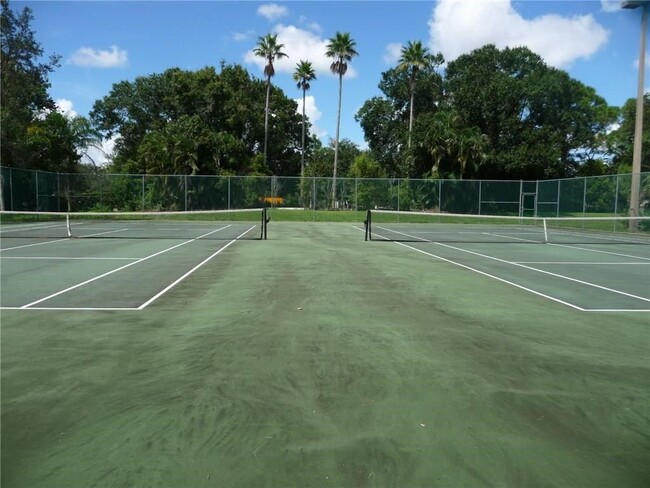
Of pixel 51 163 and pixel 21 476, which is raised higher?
pixel 51 163

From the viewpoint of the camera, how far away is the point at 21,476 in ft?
10.1

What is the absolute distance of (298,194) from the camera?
38750 mm

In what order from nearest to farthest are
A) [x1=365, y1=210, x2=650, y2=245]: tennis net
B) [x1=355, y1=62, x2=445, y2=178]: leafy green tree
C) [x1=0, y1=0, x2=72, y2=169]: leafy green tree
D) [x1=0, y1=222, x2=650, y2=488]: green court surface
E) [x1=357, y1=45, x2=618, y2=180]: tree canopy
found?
[x1=0, y1=222, x2=650, y2=488]: green court surface < [x1=365, y1=210, x2=650, y2=245]: tennis net < [x1=0, y1=0, x2=72, y2=169]: leafy green tree < [x1=357, y1=45, x2=618, y2=180]: tree canopy < [x1=355, y1=62, x2=445, y2=178]: leafy green tree

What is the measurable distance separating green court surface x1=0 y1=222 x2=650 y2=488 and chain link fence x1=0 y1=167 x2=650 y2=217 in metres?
28.8

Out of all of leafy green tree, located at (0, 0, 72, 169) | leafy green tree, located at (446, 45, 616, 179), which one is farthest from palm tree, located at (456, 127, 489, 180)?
leafy green tree, located at (0, 0, 72, 169)

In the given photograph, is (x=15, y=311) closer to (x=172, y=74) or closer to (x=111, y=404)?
(x=111, y=404)

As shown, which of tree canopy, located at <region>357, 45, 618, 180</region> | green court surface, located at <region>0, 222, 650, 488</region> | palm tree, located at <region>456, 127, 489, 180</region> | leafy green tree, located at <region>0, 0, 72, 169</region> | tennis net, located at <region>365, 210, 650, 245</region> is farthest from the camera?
tree canopy, located at <region>357, 45, 618, 180</region>

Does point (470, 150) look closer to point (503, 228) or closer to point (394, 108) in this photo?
point (503, 228)

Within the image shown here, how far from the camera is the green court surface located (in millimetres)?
3209

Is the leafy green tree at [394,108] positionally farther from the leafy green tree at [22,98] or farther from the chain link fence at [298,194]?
the leafy green tree at [22,98]

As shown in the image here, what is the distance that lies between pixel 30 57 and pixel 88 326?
132ft

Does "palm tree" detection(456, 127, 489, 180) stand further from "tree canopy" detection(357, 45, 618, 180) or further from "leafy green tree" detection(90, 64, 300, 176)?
"leafy green tree" detection(90, 64, 300, 176)

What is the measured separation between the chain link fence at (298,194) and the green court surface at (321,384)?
2878 centimetres

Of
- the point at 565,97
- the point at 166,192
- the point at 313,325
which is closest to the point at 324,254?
the point at 313,325
